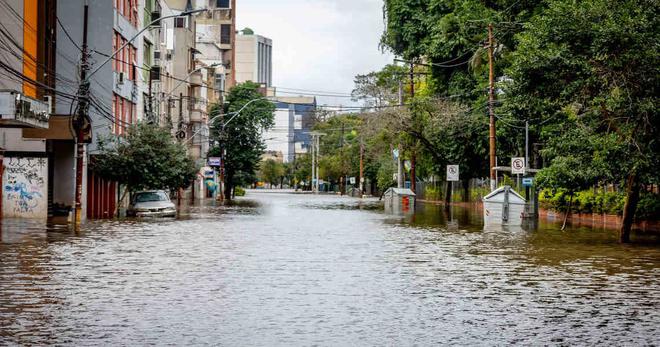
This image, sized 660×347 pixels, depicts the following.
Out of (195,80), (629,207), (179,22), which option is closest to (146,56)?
(195,80)

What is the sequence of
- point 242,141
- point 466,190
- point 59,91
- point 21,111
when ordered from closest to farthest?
1. point 21,111
2. point 59,91
3. point 466,190
4. point 242,141

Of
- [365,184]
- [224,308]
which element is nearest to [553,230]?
[224,308]

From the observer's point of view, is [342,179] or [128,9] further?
[342,179]

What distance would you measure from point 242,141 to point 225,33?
4712 cm

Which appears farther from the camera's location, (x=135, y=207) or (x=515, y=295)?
(x=135, y=207)

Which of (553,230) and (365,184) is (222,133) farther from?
(553,230)

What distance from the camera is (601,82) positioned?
3008cm

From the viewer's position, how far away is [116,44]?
191ft

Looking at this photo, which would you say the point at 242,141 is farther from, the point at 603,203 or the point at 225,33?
the point at 603,203

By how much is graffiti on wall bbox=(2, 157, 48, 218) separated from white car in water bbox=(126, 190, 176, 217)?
5981mm

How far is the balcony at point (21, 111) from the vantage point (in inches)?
1344

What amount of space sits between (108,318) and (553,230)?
28.3 meters

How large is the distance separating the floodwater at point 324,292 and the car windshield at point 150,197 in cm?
2037

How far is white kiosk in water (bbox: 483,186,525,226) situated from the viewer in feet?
139
